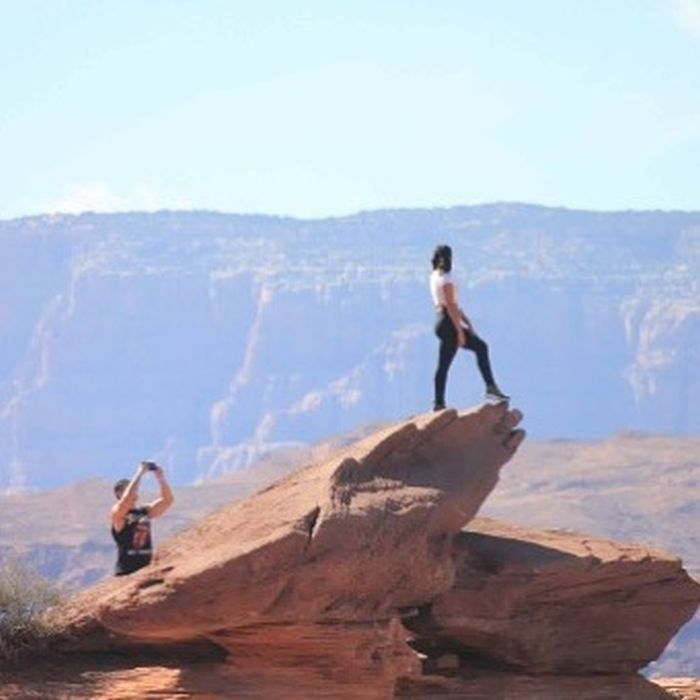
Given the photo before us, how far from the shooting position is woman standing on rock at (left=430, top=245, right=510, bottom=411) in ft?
87.8

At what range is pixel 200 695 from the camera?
24203 mm

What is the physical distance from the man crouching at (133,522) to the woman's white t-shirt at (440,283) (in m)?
3.33

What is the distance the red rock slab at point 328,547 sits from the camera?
23.7 m

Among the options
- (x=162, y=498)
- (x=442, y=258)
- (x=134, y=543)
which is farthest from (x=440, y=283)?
(x=134, y=543)

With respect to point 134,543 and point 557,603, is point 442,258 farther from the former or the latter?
point 134,543

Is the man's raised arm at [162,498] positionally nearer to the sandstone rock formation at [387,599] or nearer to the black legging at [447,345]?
the sandstone rock formation at [387,599]

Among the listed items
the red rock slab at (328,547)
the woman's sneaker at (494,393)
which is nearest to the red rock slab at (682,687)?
the red rock slab at (328,547)

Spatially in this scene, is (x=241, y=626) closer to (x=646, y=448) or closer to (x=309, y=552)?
(x=309, y=552)

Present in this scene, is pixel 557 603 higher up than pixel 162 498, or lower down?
lower down

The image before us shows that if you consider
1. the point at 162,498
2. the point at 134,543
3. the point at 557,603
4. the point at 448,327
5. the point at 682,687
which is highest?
the point at 448,327

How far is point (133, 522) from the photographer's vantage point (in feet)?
86.4

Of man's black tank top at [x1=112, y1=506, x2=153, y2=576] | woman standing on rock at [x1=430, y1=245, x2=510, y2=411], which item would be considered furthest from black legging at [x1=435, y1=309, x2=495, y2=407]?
man's black tank top at [x1=112, y1=506, x2=153, y2=576]

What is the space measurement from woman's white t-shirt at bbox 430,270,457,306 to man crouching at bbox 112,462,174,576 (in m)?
3.33

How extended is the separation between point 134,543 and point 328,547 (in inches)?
119
